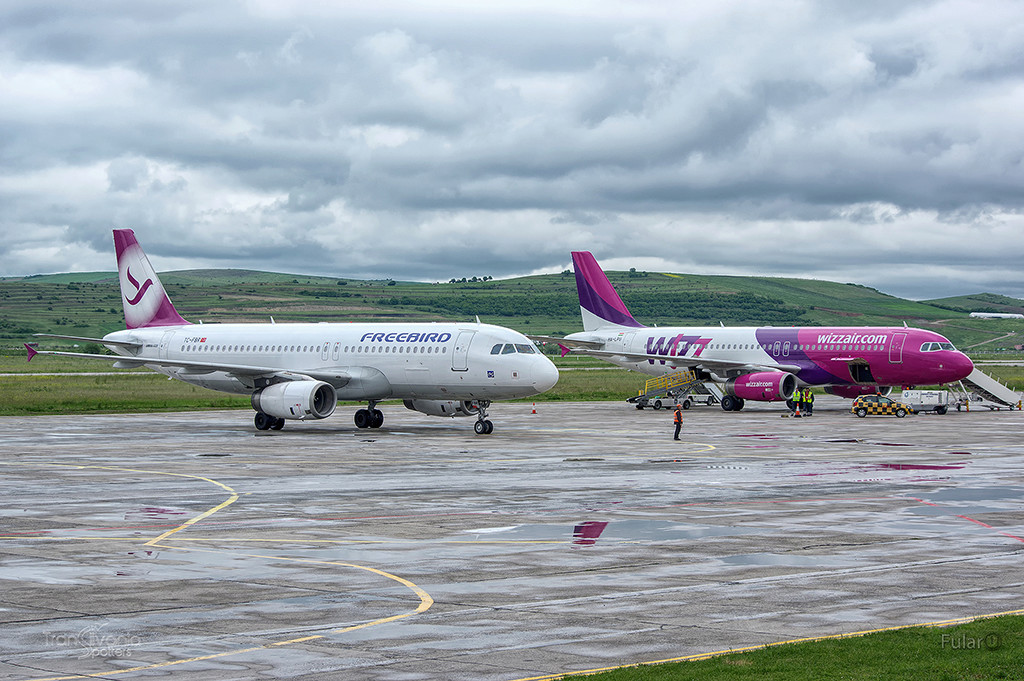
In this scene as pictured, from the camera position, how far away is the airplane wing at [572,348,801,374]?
7044 centimetres

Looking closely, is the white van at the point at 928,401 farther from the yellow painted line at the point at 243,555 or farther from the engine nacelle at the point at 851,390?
the yellow painted line at the point at 243,555

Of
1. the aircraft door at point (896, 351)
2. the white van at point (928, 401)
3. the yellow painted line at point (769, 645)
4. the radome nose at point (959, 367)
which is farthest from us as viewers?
the white van at point (928, 401)

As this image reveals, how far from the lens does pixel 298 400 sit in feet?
160

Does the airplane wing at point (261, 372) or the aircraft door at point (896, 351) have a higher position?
the aircraft door at point (896, 351)

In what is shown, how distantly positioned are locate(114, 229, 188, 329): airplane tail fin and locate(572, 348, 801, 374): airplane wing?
91.1 feet

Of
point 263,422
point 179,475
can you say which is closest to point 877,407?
point 263,422

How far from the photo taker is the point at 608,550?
Result: 20.0 meters

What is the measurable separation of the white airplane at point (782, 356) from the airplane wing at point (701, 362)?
0.06 meters

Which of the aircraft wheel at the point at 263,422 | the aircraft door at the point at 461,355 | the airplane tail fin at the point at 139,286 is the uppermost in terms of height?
the airplane tail fin at the point at 139,286

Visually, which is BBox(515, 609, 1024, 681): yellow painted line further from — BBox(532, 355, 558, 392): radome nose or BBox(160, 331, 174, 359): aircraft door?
BBox(160, 331, 174, 359): aircraft door

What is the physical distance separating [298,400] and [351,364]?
4209mm

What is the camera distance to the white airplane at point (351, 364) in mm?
48656

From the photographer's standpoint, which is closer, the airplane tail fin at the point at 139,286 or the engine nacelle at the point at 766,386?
the airplane tail fin at the point at 139,286

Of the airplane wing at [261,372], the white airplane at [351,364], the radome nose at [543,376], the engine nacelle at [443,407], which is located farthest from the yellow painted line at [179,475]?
the engine nacelle at [443,407]
